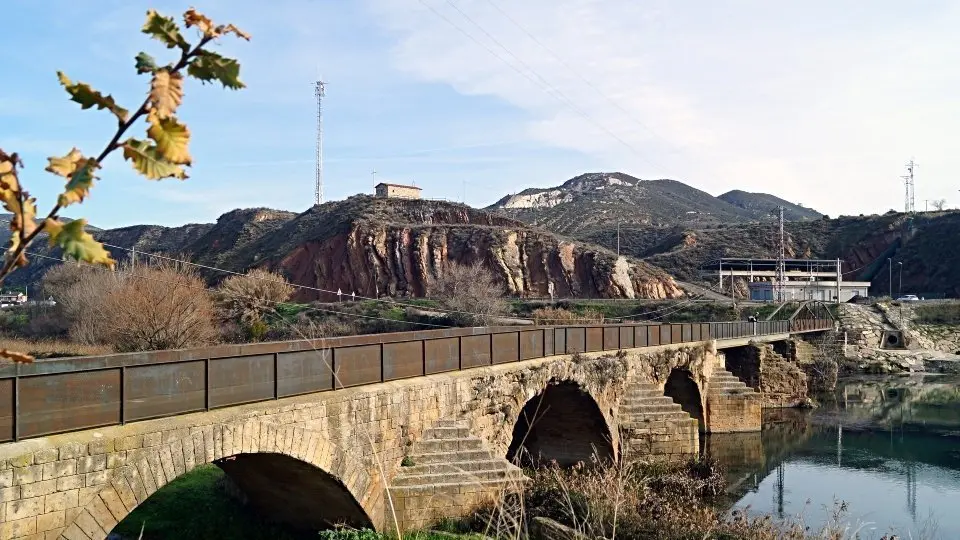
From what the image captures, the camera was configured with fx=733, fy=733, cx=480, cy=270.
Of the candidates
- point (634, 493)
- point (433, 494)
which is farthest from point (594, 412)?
point (433, 494)

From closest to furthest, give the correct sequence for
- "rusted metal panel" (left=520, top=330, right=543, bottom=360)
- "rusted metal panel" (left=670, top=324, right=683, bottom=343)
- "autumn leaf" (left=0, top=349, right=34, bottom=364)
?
"autumn leaf" (left=0, top=349, right=34, bottom=364), "rusted metal panel" (left=520, top=330, right=543, bottom=360), "rusted metal panel" (left=670, top=324, right=683, bottom=343)

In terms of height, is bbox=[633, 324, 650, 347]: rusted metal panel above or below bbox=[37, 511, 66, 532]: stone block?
above

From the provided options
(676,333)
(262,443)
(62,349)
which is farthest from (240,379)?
(62,349)

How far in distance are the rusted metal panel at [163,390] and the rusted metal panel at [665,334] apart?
21115mm

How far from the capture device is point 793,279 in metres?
84.8

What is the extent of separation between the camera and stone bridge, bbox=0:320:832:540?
7.67 metres

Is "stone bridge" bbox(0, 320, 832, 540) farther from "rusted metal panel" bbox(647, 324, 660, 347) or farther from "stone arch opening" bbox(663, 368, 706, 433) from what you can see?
"stone arch opening" bbox(663, 368, 706, 433)

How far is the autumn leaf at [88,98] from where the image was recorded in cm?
197

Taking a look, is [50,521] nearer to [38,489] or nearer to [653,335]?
[38,489]

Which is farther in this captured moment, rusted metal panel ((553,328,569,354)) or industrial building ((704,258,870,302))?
industrial building ((704,258,870,302))

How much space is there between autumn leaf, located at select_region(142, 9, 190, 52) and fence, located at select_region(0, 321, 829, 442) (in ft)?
12.0

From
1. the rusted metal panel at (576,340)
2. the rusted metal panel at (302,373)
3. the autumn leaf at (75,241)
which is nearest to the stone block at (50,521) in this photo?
the rusted metal panel at (302,373)

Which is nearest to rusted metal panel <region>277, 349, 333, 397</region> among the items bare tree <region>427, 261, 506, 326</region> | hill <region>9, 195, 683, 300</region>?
bare tree <region>427, 261, 506, 326</region>

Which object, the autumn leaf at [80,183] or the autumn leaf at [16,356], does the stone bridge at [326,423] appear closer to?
the autumn leaf at [16,356]
